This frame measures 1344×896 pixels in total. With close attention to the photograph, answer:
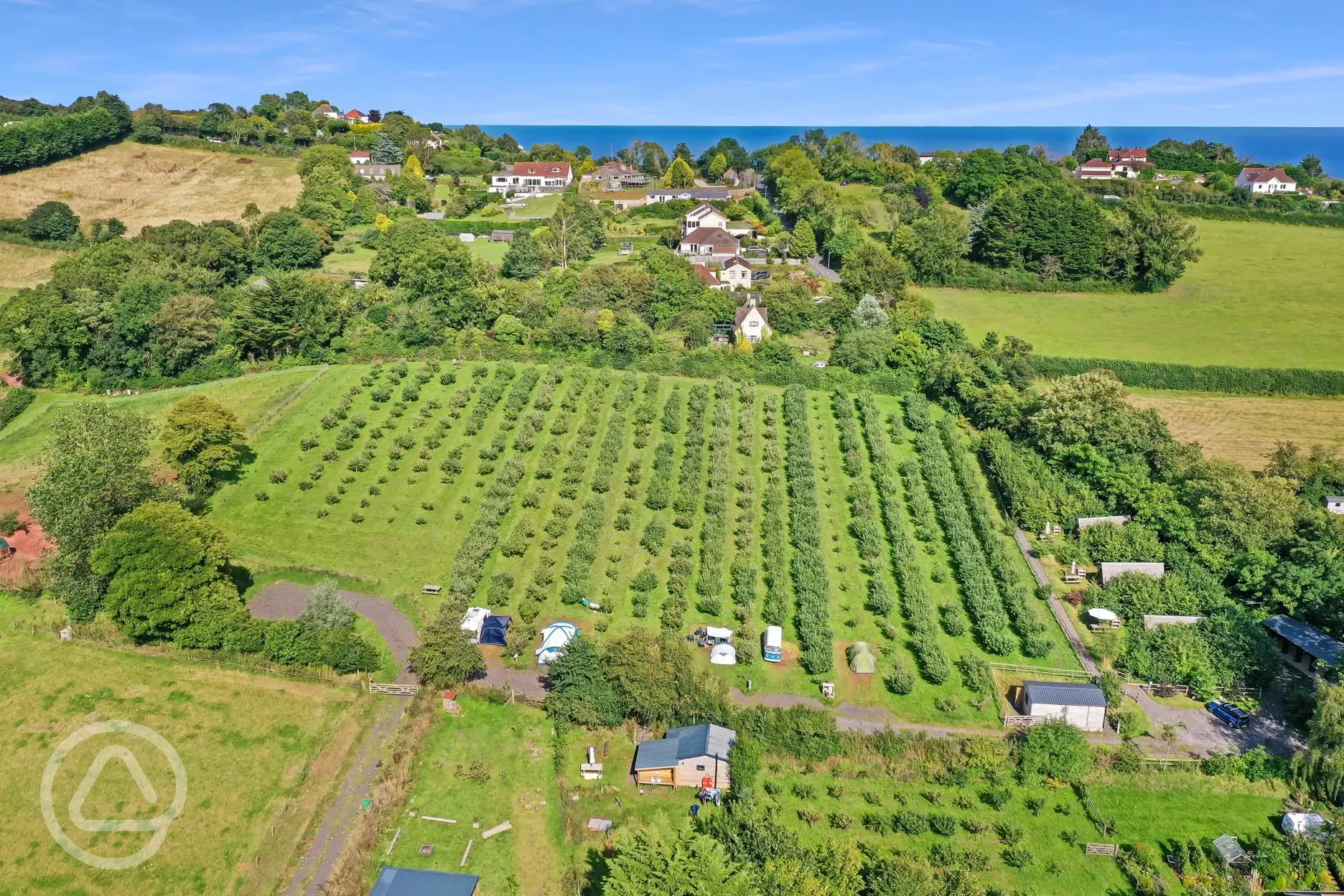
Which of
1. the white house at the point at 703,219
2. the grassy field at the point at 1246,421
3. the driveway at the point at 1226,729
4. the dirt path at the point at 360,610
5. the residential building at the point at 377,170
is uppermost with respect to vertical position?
the residential building at the point at 377,170

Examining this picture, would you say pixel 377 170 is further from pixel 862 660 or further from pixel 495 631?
pixel 862 660

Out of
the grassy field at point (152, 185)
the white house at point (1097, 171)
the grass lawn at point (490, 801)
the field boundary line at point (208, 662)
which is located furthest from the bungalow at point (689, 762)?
the white house at point (1097, 171)

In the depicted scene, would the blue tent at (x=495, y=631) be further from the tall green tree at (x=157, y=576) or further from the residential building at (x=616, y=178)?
the residential building at (x=616, y=178)

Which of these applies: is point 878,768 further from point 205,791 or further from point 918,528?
point 205,791

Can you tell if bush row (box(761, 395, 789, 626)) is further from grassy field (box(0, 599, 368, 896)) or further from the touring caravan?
grassy field (box(0, 599, 368, 896))

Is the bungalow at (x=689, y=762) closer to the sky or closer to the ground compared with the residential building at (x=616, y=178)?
closer to the ground

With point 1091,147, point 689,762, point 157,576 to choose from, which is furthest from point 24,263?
point 1091,147

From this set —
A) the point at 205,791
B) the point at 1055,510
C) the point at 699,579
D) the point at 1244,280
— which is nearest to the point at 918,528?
the point at 1055,510
